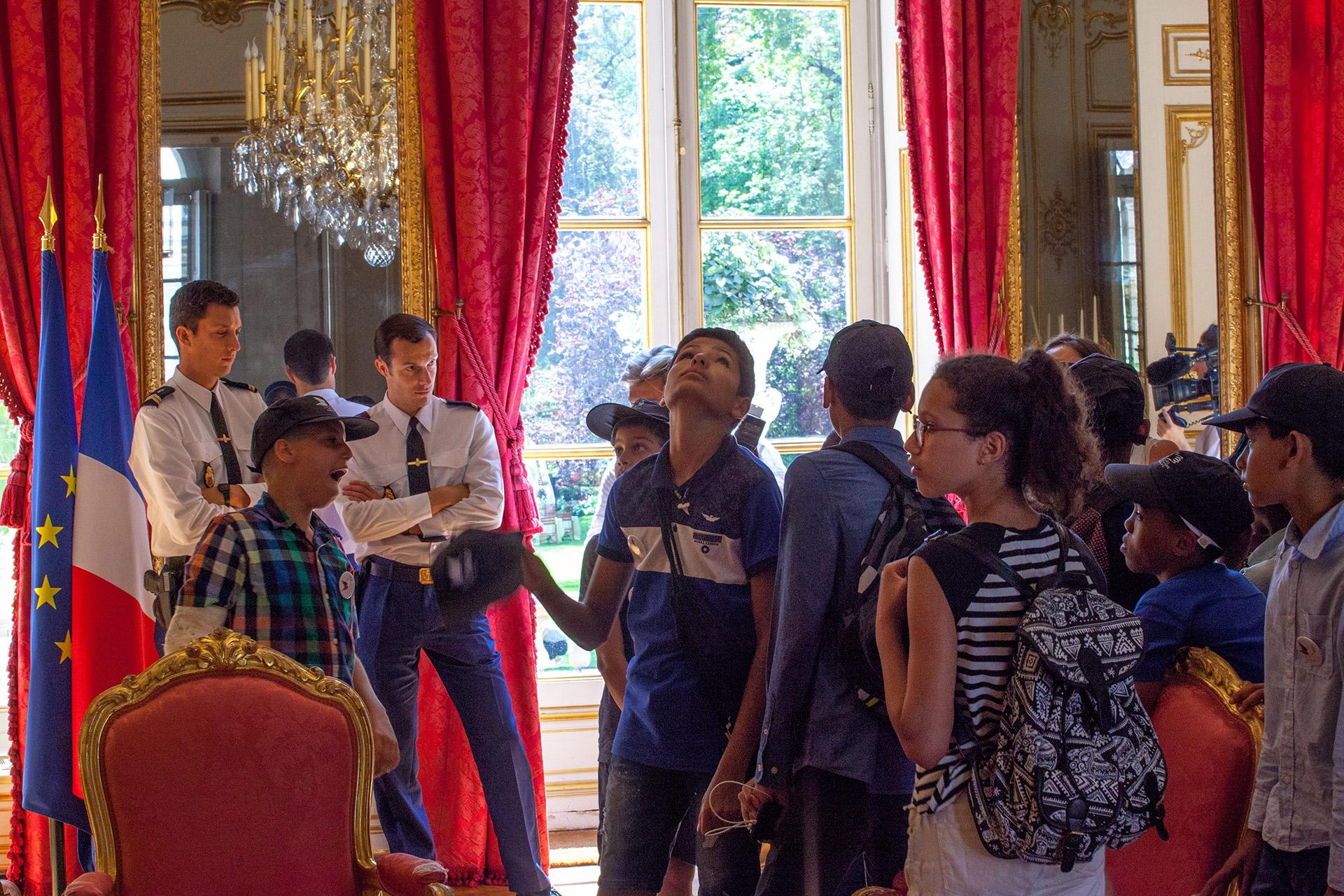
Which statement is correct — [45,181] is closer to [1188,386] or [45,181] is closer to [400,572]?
[400,572]

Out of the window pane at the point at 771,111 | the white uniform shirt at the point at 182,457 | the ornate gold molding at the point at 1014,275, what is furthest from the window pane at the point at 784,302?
the white uniform shirt at the point at 182,457

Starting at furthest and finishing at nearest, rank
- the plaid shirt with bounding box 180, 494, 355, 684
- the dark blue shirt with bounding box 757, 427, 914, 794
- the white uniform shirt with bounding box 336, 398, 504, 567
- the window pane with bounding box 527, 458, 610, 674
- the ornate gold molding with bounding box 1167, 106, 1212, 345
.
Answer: the ornate gold molding with bounding box 1167, 106, 1212, 345 → the window pane with bounding box 527, 458, 610, 674 → the white uniform shirt with bounding box 336, 398, 504, 567 → the plaid shirt with bounding box 180, 494, 355, 684 → the dark blue shirt with bounding box 757, 427, 914, 794

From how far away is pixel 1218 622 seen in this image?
1854 mm

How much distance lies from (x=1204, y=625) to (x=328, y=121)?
3.17 meters

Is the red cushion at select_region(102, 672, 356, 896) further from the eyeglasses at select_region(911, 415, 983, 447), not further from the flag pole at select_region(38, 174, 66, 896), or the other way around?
the flag pole at select_region(38, 174, 66, 896)

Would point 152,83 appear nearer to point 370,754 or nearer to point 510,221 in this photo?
point 510,221

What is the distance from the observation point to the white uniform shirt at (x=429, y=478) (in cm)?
337

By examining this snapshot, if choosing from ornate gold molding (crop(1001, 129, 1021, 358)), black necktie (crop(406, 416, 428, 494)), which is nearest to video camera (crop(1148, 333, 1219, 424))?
ornate gold molding (crop(1001, 129, 1021, 358))

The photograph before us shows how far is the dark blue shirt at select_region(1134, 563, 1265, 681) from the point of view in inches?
72.2

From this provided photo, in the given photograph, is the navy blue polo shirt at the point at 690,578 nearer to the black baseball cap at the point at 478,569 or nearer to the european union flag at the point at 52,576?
the black baseball cap at the point at 478,569

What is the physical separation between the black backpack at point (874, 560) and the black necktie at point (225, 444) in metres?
2.01

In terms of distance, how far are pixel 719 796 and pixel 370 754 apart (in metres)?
0.62

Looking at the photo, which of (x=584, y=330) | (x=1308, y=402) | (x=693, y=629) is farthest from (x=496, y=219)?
(x=1308, y=402)

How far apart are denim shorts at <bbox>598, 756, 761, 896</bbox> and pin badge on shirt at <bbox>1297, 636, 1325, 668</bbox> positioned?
90 cm
